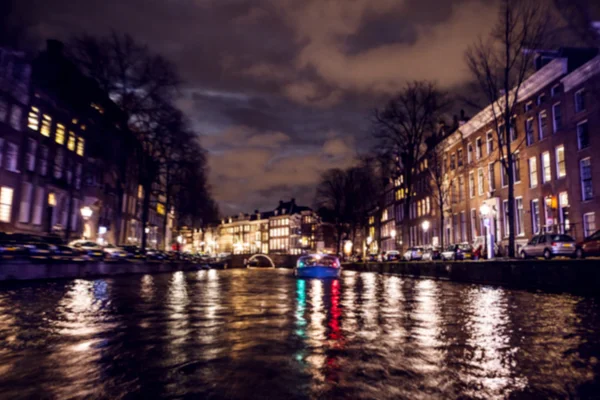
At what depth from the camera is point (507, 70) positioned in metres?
27.1

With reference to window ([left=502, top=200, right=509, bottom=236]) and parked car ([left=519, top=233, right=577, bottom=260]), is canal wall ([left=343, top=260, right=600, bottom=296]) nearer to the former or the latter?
parked car ([left=519, top=233, right=577, bottom=260])

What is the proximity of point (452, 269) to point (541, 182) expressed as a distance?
1661 cm

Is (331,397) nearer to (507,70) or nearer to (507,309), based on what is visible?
(507,309)

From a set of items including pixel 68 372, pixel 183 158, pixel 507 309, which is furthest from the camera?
pixel 183 158

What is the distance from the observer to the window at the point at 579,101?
109 ft

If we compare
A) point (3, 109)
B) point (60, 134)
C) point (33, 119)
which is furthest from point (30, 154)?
point (60, 134)

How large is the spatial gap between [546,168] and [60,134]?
39.0m

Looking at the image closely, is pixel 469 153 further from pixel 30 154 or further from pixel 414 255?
pixel 30 154

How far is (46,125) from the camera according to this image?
129 ft

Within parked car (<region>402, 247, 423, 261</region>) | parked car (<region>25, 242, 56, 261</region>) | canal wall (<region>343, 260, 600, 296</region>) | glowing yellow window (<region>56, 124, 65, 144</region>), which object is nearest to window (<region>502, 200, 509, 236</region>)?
parked car (<region>402, 247, 423, 261</region>)

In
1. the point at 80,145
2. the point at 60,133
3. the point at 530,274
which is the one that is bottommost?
the point at 530,274

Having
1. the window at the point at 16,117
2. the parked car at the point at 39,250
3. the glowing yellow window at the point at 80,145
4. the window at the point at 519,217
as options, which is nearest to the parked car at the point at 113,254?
the parked car at the point at 39,250

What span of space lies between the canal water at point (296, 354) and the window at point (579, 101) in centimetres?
2913

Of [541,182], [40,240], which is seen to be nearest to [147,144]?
[40,240]
